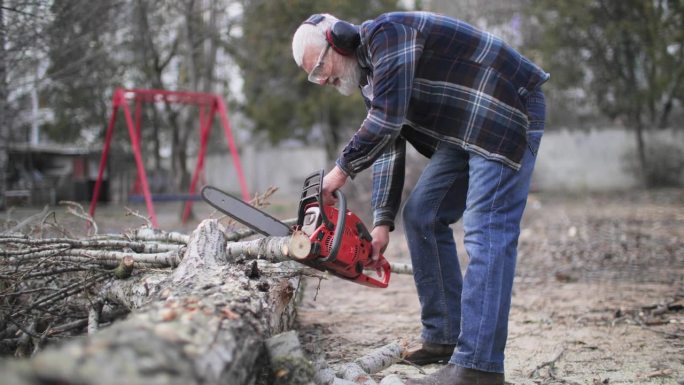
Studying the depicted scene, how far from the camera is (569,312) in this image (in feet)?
11.6

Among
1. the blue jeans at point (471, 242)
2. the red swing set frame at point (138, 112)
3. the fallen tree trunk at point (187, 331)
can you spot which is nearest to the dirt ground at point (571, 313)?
the blue jeans at point (471, 242)

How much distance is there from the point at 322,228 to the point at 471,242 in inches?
21.7

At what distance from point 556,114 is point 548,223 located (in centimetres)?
919

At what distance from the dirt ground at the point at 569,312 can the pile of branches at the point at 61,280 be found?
57 centimetres

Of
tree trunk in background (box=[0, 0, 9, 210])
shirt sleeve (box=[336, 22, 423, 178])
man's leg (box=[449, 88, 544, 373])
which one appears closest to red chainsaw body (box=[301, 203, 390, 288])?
shirt sleeve (box=[336, 22, 423, 178])

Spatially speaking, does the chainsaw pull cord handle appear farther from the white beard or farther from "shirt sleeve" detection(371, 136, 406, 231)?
the white beard

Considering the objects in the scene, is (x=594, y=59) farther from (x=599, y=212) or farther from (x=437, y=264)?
(x=437, y=264)

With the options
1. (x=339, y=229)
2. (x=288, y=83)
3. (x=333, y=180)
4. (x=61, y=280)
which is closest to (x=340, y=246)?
(x=339, y=229)

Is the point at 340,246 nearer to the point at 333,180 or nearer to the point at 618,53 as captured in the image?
the point at 333,180

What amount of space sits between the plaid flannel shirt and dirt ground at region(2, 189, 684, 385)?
939 mm

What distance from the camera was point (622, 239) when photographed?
6.64 metres

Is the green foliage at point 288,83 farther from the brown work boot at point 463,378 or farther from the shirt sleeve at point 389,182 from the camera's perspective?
the brown work boot at point 463,378

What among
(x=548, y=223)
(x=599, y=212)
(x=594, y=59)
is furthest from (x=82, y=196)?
(x=594, y=59)

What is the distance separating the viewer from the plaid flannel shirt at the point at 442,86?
80.9 inches
